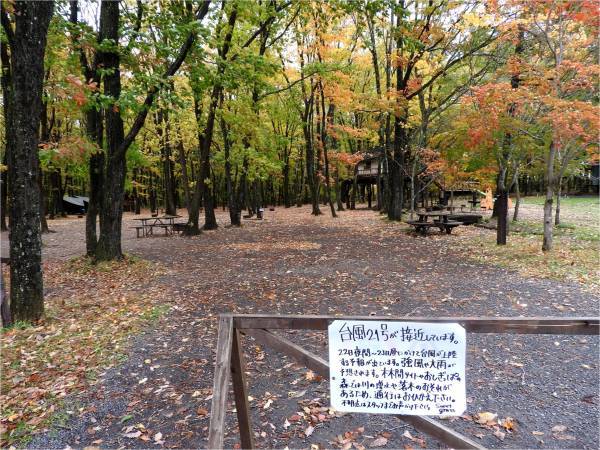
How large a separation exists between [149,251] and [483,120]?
37.8 feet

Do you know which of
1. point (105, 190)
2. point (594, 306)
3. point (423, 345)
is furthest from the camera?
point (105, 190)

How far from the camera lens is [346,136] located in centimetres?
3281

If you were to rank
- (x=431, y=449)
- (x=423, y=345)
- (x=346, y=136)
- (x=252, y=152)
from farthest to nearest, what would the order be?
(x=346, y=136), (x=252, y=152), (x=431, y=449), (x=423, y=345)

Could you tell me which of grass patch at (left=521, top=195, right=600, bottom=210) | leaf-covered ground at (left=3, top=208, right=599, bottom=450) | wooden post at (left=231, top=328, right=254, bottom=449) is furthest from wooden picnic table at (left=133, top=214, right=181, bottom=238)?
grass patch at (left=521, top=195, right=600, bottom=210)

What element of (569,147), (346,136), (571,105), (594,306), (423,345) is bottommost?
(594,306)

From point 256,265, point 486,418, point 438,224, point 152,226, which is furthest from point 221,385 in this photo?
point 152,226

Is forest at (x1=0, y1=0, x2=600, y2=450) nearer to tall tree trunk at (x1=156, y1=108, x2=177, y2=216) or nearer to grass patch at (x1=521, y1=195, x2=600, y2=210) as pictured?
tall tree trunk at (x1=156, y1=108, x2=177, y2=216)

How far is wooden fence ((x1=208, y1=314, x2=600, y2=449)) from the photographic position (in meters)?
1.97

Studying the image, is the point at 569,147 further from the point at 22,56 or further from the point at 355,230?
the point at 22,56

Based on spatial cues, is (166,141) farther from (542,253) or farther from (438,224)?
(542,253)

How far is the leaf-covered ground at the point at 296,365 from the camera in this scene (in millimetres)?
3135

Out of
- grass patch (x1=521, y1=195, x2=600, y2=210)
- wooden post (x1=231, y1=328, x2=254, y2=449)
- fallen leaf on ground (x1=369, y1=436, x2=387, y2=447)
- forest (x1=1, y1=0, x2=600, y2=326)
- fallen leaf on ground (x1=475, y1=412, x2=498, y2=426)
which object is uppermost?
forest (x1=1, y1=0, x2=600, y2=326)

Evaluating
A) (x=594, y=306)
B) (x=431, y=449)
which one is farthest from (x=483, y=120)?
(x=431, y=449)

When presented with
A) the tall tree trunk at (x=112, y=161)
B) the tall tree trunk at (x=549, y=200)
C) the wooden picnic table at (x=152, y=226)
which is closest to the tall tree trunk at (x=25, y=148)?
the tall tree trunk at (x=112, y=161)
